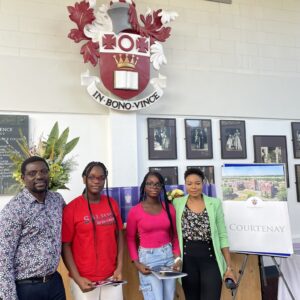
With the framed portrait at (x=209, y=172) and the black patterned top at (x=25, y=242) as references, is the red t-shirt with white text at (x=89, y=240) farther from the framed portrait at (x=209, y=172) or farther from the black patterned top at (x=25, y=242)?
the framed portrait at (x=209, y=172)

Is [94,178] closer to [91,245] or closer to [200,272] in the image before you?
[91,245]

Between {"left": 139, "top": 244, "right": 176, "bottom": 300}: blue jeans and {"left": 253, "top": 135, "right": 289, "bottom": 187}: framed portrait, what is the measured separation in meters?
2.63

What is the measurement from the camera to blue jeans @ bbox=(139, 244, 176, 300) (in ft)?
6.97

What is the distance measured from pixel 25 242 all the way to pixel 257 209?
73.4 inches

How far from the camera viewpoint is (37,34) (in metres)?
3.72

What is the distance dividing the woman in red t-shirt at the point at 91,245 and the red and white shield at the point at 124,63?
1876mm

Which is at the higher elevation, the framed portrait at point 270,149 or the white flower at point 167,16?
the white flower at point 167,16

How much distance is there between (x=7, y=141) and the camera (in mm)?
3510

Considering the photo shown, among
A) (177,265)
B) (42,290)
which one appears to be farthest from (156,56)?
(42,290)

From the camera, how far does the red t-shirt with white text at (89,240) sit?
1.92 m

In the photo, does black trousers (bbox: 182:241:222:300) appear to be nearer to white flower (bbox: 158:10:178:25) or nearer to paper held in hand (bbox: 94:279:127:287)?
paper held in hand (bbox: 94:279:127:287)

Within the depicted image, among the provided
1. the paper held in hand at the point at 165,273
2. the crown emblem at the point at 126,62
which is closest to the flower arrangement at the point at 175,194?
the paper held in hand at the point at 165,273

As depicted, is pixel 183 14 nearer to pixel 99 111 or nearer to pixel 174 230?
pixel 99 111

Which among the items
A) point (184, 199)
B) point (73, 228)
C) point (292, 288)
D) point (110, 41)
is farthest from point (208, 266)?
point (110, 41)
